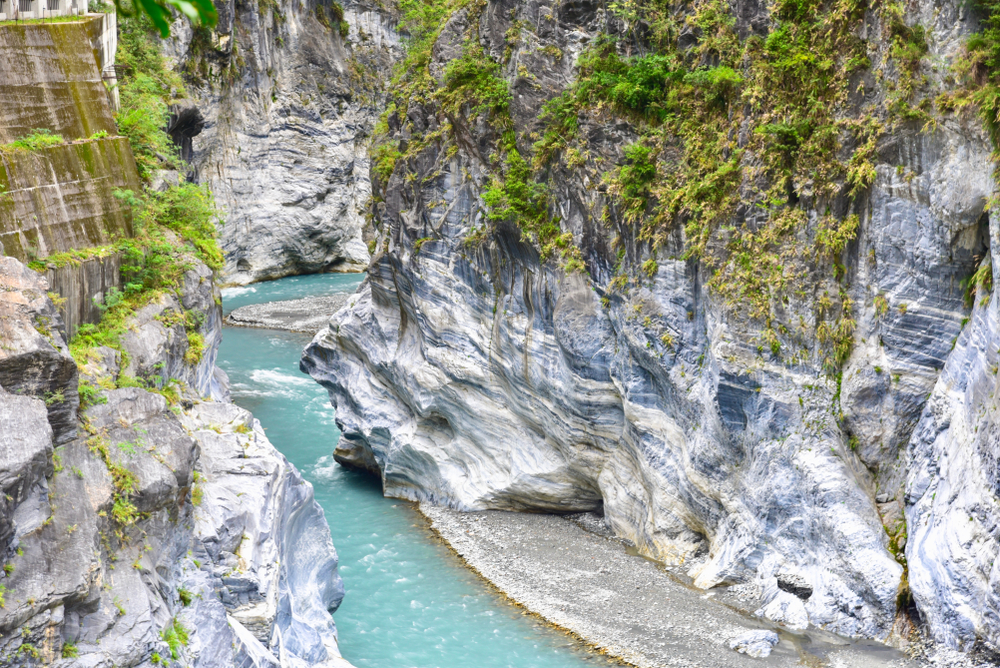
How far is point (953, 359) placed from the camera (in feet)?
38.6

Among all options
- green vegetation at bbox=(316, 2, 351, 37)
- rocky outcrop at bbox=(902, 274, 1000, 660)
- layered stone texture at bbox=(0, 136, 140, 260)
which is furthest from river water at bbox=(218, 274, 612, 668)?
green vegetation at bbox=(316, 2, 351, 37)

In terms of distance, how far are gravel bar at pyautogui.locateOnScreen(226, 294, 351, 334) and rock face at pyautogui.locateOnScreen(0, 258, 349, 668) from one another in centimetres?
2182

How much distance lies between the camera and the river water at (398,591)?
13.3 m

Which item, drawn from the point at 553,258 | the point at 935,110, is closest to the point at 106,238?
the point at 553,258

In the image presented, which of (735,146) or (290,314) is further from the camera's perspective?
(290,314)

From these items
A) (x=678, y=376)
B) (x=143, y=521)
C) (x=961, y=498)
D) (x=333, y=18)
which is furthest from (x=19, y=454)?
(x=333, y=18)

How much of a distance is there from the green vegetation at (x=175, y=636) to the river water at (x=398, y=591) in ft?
15.1

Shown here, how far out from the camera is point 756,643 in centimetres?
1220

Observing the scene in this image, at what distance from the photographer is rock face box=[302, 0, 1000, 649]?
11516 millimetres

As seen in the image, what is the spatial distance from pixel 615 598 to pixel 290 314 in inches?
996

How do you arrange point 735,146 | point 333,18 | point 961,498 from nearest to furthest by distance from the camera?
point 961,498
point 735,146
point 333,18

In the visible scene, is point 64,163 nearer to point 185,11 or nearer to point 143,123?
point 143,123

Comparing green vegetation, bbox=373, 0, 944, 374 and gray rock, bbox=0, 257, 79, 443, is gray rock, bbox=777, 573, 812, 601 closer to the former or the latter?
green vegetation, bbox=373, 0, 944, 374

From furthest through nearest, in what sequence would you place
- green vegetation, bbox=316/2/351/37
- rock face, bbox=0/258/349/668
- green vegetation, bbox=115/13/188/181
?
green vegetation, bbox=316/2/351/37 → green vegetation, bbox=115/13/188/181 → rock face, bbox=0/258/349/668
